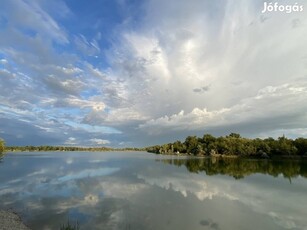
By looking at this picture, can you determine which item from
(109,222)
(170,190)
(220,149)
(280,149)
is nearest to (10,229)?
(109,222)

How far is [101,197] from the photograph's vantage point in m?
35.3

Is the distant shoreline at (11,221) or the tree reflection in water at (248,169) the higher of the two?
Answer: the tree reflection in water at (248,169)

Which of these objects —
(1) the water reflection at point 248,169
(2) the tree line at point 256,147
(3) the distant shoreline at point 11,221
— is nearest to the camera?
(3) the distant shoreline at point 11,221

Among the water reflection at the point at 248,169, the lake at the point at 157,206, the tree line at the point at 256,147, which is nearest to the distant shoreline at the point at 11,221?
the lake at the point at 157,206

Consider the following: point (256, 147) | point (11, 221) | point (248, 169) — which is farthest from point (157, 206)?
point (256, 147)

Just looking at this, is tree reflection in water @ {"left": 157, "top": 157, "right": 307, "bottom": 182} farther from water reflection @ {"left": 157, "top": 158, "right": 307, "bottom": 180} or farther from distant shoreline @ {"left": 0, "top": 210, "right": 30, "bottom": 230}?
distant shoreline @ {"left": 0, "top": 210, "right": 30, "bottom": 230}

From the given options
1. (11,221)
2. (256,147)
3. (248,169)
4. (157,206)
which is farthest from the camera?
(256,147)

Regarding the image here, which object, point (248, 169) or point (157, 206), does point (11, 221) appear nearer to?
point (157, 206)

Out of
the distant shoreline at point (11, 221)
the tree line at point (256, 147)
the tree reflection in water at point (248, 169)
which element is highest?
the tree line at point (256, 147)

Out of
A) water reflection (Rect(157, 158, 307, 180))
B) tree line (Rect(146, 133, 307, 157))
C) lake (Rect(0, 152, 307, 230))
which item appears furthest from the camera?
tree line (Rect(146, 133, 307, 157))

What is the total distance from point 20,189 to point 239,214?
96.7 ft

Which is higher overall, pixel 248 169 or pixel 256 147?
pixel 256 147

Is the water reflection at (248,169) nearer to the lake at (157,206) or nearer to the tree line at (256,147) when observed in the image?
the lake at (157,206)

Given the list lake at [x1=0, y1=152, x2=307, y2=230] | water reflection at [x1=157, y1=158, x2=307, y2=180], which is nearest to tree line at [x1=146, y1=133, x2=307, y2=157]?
water reflection at [x1=157, y1=158, x2=307, y2=180]
